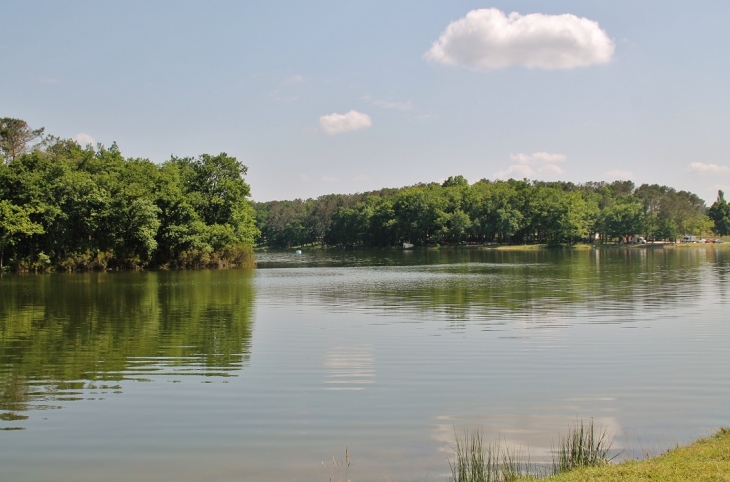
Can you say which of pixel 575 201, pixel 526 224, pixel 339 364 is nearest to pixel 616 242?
pixel 575 201

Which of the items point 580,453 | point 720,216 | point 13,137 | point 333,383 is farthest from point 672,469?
point 720,216

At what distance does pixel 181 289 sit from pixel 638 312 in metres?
28.7

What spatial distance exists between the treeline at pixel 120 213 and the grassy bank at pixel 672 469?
6140 cm

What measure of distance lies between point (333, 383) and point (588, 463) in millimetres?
7196

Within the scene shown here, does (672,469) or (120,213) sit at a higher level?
(120,213)

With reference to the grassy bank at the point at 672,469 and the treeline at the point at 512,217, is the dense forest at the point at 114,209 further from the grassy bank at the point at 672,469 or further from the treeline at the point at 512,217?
the treeline at the point at 512,217

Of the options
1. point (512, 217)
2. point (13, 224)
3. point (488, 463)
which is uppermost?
point (512, 217)

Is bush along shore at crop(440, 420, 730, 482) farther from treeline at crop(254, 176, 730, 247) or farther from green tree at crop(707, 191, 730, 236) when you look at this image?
green tree at crop(707, 191, 730, 236)

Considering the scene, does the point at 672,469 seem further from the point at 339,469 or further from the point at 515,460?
the point at 339,469

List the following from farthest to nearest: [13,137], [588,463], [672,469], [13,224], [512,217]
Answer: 1. [512,217]
2. [13,137]
3. [13,224]
4. [588,463]
5. [672,469]

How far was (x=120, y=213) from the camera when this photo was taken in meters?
65.2

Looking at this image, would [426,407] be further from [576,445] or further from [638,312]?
[638,312]

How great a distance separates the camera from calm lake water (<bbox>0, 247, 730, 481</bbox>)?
10328 millimetres

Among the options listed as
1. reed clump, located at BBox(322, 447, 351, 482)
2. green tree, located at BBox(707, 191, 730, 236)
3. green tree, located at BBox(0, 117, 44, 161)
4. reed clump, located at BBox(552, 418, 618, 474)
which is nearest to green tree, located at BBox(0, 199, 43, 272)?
green tree, located at BBox(0, 117, 44, 161)
